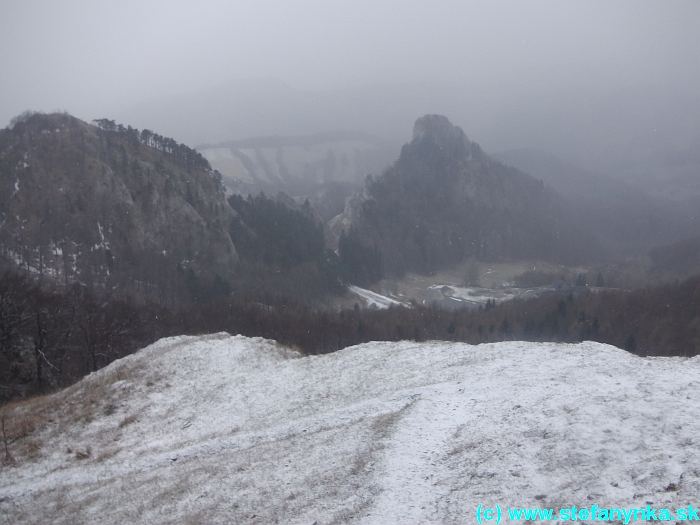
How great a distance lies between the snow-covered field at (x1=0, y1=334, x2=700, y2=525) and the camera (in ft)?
47.4

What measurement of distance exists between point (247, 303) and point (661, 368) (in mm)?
116279

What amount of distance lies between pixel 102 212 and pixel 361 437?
152m

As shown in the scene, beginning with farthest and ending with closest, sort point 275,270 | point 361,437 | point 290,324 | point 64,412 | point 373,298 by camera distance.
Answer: point 275,270 → point 373,298 → point 290,324 → point 64,412 → point 361,437

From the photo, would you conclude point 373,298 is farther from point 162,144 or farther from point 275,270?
point 162,144

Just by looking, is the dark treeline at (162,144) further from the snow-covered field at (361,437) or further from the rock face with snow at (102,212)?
the snow-covered field at (361,437)

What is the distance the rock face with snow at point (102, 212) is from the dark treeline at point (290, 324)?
3056 centimetres

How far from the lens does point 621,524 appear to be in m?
11.7

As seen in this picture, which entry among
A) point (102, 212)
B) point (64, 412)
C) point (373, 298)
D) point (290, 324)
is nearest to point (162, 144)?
point (102, 212)

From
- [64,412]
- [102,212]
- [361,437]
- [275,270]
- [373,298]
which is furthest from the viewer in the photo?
[275,270]

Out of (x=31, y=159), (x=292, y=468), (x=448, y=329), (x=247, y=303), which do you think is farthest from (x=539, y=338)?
(x=31, y=159)

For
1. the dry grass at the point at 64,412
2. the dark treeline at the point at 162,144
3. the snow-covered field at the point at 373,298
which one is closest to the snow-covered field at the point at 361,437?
the dry grass at the point at 64,412

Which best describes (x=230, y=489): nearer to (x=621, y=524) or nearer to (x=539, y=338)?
(x=621, y=524)

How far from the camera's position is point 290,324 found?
108 meters

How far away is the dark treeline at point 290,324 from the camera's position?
151 feet
